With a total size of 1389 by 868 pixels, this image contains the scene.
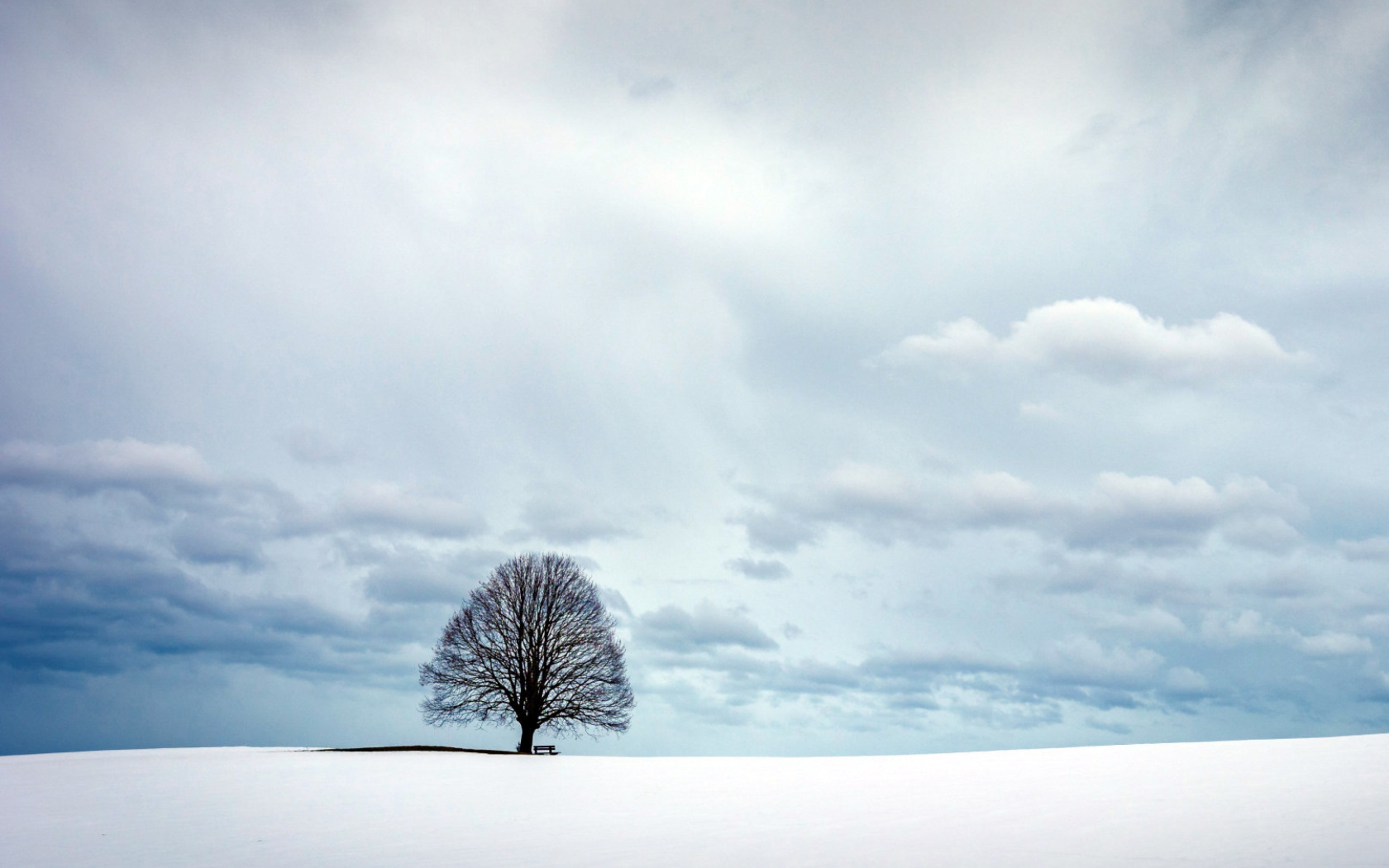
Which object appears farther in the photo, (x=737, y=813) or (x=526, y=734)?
(x=526, y=734)

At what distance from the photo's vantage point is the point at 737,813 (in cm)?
2156

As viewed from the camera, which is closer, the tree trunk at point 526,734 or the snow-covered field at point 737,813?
the snow-covered field at point 737,813

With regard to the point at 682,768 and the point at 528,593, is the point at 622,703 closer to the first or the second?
the point at 528,593

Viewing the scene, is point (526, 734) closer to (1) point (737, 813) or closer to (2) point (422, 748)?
(2) point (422, 748)

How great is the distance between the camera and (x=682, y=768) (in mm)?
38812

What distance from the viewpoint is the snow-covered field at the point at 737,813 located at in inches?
582

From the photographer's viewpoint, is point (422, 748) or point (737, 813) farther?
point (422, 748)

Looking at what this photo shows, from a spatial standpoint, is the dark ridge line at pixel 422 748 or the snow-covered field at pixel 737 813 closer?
the snow-covered field at pixel 737 813

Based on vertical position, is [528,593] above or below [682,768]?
above

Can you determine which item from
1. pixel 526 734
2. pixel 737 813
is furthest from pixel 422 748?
pixel 737 813

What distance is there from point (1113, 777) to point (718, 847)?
53.0 feet

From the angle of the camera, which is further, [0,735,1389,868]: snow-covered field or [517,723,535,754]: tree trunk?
[517,723,535,754]: tree trunk

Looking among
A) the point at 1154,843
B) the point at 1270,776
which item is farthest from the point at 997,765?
the point at 1154,843

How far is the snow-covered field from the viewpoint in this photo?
14773 millimetres
